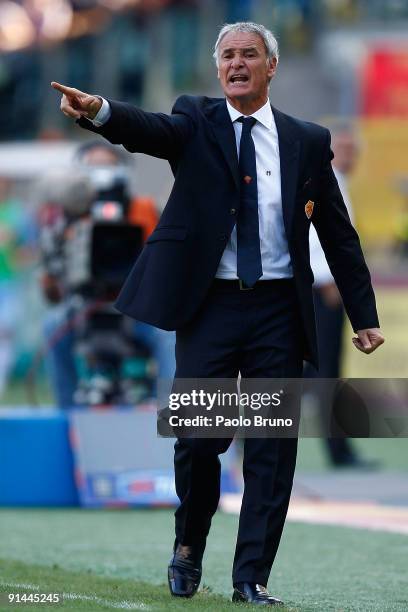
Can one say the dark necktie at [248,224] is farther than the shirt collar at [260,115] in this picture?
No

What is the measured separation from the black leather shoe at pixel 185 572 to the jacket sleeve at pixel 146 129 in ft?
4.66

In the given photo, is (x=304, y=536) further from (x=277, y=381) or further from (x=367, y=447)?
(x=367, y=447)

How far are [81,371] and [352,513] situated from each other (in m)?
2.38

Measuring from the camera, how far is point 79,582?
629cm

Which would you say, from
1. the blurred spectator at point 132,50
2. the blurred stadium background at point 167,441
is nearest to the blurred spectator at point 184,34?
the blurred spectator at point 132,50

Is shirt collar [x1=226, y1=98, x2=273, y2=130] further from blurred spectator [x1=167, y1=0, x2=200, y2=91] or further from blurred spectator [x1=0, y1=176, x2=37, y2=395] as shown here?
blurred spectator [x1=167, y1=0, x2=200, y2=91]

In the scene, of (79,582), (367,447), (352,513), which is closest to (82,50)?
(367,447)

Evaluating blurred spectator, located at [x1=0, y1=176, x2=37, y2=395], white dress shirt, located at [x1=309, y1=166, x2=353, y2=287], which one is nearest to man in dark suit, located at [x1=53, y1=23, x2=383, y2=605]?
white dress shirt, located at [x1=309, y1=166, x2=353, y2=287]

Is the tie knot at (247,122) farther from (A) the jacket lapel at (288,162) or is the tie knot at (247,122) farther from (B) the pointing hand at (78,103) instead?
(B) the pointing hand at (78,103)

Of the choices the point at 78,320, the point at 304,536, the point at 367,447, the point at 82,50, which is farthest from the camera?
the point at 82,50

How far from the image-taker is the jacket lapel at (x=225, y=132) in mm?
5621

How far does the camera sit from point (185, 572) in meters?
5.83

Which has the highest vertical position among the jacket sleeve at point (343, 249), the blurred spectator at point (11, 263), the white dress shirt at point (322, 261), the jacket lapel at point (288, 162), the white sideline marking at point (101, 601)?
the jacket lapel at point (288, 162)

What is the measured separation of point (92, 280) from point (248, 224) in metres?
4.72
